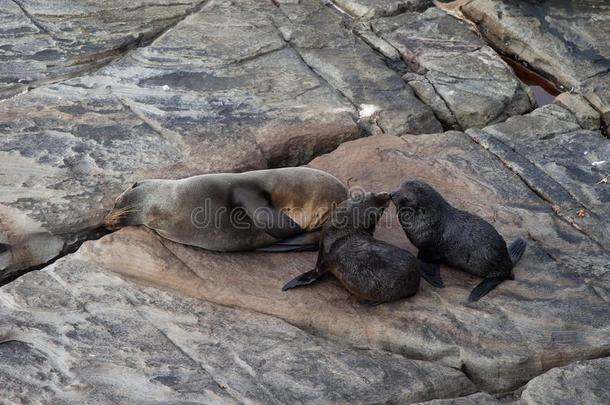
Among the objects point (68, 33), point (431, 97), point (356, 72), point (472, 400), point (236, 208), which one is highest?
point (68, 33)

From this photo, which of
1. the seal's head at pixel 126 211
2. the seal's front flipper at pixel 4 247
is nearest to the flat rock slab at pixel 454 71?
the seal's head at pixel 126 211

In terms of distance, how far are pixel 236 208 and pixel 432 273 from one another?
4.86 ft

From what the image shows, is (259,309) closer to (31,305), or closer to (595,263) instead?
(31,305)

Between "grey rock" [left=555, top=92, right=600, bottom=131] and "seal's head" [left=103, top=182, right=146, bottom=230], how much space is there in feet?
13.9

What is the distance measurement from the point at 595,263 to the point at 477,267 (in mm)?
953

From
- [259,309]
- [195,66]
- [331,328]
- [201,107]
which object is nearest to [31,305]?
[259,309]

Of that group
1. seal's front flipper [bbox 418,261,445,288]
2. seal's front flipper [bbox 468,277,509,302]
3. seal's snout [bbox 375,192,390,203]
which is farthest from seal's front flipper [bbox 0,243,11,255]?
seal's front flipper [bbox 468,277,509,302]

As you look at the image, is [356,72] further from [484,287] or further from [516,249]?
[484,287]

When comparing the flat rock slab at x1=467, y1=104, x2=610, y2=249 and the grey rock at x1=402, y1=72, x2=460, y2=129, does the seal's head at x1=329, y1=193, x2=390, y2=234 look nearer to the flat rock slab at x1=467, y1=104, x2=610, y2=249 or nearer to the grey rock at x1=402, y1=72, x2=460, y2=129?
the flat rock slab at x1=467, y1=104, x2=610, y2=249

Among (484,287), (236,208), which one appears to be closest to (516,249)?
(484,287)

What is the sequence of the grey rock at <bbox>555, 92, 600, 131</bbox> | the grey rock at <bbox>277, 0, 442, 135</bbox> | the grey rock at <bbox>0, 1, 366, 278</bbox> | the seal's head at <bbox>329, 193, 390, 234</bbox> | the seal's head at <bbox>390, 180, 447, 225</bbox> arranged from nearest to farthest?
the seal's head at <bbox>329, 193, 390, 234</bbox> → the seal's head at <bbox>390, 180, 447, 225</bbox> → the grey rock at <bbox>0, 1, 366, 278</bbox> → the grey rock at <bbox>277, 0, 442, 135</bbox> → the grey rock at <bbox>555, 92, 600, 131</bbox>

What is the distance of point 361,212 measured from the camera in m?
5.88

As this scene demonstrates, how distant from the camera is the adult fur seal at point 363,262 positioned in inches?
212

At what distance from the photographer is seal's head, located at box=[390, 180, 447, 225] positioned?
5.89m
